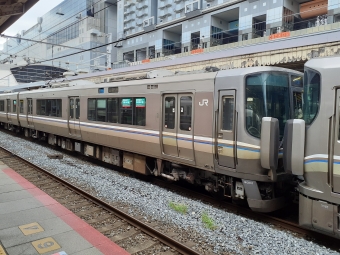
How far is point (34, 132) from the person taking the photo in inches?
717

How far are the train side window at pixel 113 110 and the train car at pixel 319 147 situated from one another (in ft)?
19.3

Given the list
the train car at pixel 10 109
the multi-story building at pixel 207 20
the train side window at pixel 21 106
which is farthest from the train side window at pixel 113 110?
the train car at pixel 10 109

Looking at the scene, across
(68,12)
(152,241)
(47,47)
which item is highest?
(68,12)

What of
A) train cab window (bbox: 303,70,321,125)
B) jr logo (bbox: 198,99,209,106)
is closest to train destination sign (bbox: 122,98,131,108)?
jr logo (bbox: 198,99,209,106)

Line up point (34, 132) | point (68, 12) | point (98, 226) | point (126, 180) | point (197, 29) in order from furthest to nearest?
1. point (68, 12)
2. point (197, 29)
3. point (34, 132)
4. point (126, 180)
5. point (98, 226)

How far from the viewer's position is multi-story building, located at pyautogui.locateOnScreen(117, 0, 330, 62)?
26.6 m

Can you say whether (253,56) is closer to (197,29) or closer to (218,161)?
(218,161)

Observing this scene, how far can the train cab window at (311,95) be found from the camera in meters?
4.85

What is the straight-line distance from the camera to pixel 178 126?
756 centimetres

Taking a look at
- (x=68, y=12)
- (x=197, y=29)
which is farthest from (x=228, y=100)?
(x=68, y=12)

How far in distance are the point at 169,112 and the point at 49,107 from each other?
9.01m

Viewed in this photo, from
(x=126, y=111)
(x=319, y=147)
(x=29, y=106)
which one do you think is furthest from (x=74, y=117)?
(x=319, y=147)

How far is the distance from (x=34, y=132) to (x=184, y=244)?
15.6m

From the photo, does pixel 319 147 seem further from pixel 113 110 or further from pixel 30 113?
pixel 30 113
